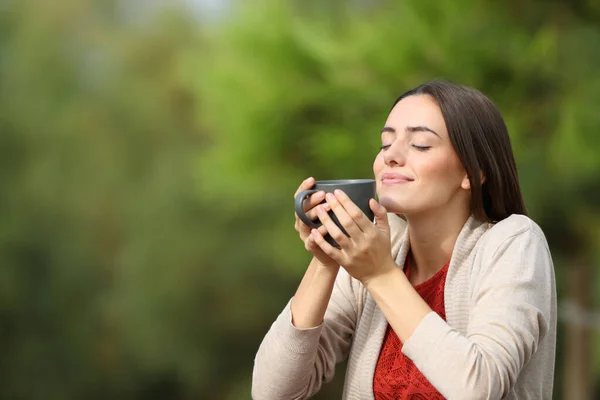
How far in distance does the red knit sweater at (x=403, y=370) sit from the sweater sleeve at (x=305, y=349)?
9cm

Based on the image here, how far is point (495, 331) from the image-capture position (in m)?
0.89

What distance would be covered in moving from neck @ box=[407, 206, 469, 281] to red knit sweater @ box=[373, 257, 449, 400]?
0.02 metres

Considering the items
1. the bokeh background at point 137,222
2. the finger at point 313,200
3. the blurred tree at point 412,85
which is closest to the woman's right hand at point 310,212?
the finger at point 313,200

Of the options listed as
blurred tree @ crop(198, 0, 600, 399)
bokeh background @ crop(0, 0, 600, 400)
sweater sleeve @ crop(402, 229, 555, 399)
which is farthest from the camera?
bokeh background @ crop(0, 0, 600, 400)

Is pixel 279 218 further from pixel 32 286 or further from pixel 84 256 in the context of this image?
pixel 32 286

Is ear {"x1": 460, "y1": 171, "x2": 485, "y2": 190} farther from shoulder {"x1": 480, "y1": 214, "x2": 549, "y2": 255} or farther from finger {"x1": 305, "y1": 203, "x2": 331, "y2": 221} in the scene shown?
finger {"x1": 305, "y1": 203, "x2": 331, "y2": 221}

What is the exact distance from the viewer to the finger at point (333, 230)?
0.92 meters

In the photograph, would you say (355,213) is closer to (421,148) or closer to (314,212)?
(314,212)

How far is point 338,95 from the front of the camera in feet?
8.16

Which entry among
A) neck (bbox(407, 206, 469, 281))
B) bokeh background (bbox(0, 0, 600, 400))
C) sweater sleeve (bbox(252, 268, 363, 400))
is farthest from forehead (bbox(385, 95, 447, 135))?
bokeh background (bbox(0, 0, 600, 400))

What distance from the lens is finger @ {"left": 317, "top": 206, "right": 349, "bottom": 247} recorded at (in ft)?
3.00

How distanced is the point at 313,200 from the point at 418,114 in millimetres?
202

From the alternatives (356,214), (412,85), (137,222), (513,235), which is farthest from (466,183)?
(137,222)

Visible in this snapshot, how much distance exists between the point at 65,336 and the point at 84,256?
1.19 ft
